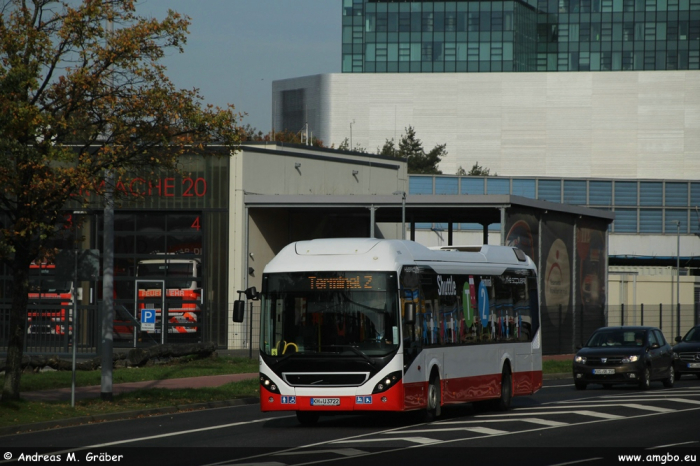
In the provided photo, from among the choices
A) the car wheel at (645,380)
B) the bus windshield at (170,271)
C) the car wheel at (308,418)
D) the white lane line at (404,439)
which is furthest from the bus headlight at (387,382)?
the bus windshield at (170,271)

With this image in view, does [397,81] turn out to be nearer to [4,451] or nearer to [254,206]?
[254,206]

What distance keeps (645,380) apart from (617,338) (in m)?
1.80

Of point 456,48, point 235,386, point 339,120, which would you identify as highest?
point 456,48

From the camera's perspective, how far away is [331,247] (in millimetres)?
17688

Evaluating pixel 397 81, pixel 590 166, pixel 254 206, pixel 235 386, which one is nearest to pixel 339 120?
pixel 397 81

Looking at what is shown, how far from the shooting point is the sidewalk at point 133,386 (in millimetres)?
21219

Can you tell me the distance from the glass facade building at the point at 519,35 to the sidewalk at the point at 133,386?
80925mm

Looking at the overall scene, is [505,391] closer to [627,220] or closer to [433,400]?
[433,400]

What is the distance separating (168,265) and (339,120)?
224ft

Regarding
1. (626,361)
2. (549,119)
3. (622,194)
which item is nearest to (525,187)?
(622,194)

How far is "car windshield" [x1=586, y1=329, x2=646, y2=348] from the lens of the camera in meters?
27.0

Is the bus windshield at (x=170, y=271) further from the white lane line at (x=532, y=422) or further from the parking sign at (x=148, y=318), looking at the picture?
the white lane line at (x=532, y=422)

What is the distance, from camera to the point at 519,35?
346 ft

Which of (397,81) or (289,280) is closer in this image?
(289,280)
